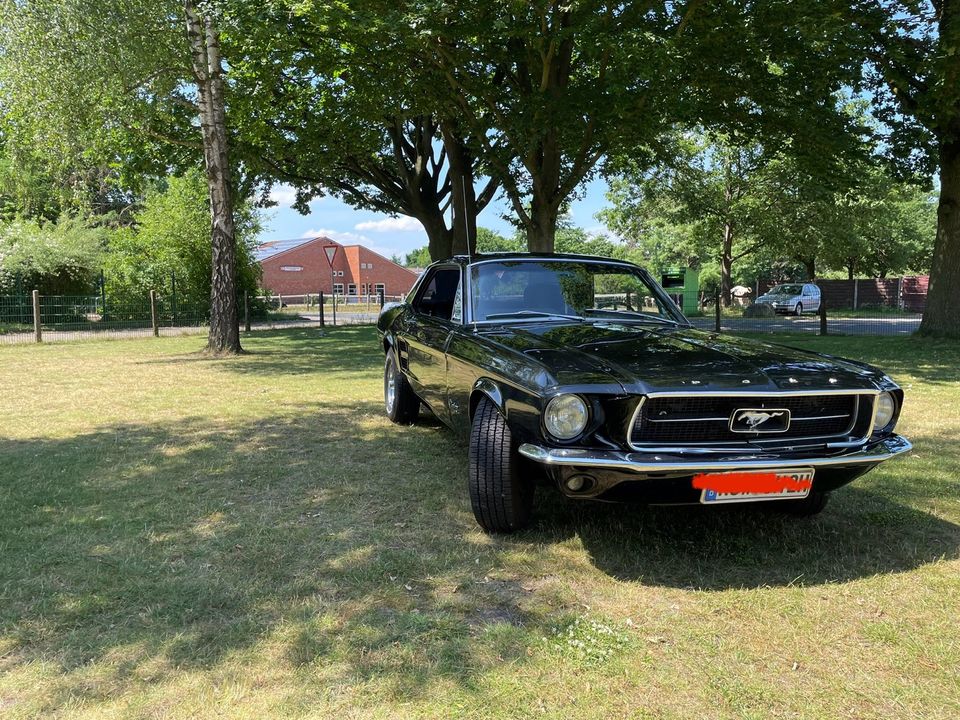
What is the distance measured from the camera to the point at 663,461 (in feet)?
9.78

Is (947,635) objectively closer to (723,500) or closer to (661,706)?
(723,500)

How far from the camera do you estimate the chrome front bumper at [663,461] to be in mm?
2965

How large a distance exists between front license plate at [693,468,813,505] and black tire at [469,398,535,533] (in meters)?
0.87

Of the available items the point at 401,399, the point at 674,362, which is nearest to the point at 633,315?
the point at 674,362

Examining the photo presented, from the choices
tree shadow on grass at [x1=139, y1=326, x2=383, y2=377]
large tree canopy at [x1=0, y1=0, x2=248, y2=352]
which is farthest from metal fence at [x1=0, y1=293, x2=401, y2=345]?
large tree canopy at [x1=0, y1=0, x2=248, y2=352]

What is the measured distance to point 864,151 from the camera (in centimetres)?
1427

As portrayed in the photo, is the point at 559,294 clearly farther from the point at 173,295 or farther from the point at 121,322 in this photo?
the point at 173,295

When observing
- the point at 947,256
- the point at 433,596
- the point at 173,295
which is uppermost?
the point at 947,256

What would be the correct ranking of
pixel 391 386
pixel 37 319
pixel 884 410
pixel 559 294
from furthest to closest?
pixel 37 319, pixel 391 386, pixel 559 294, pixel 884 410

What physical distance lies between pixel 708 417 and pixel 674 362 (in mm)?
346

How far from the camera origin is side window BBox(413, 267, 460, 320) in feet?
16.7

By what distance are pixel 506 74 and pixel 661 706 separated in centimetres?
1445

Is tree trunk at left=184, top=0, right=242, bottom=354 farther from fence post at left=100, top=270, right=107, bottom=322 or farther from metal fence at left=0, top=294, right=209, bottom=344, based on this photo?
fence post at left=100, top=270, right=107, bottom=322

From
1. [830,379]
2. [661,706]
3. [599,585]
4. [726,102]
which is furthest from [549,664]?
[726,102]
